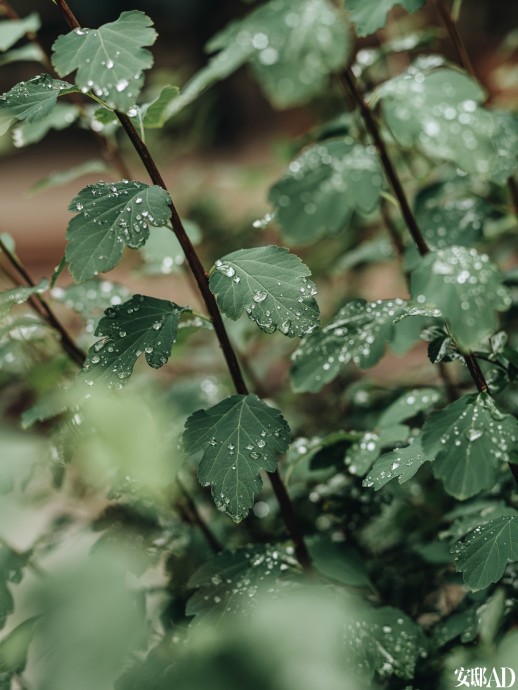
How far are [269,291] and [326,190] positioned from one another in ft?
0.83

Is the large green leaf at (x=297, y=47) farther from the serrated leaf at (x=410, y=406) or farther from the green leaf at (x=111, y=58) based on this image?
the serrated leaf at (x=410, y=406)

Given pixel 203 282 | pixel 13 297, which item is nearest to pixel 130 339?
pixel 203 282

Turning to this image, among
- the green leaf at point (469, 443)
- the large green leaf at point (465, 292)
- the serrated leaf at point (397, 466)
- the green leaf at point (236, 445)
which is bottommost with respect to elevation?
the serrated leaf at point (397, 466)

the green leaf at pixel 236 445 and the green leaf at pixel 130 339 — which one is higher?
the green leaf at pixel 130 339

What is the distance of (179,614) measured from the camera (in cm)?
98

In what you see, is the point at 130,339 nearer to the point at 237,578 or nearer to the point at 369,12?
the point at 237,578

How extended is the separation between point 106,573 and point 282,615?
0.28ft

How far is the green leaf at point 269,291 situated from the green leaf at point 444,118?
0.57ft

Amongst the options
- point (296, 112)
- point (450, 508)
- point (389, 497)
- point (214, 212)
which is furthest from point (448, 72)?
point (296, 112)

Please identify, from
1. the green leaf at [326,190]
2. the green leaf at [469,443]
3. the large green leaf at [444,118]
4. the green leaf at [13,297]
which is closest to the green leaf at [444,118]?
the large green leaf at [444,118]

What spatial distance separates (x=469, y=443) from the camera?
0.65m

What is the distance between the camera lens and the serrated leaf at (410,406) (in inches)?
34.8

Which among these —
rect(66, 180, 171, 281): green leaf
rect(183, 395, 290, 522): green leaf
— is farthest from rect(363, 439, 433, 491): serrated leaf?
rect(66, 180, 171, 281): green leaf

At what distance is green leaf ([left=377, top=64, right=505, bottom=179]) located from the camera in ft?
2.04
